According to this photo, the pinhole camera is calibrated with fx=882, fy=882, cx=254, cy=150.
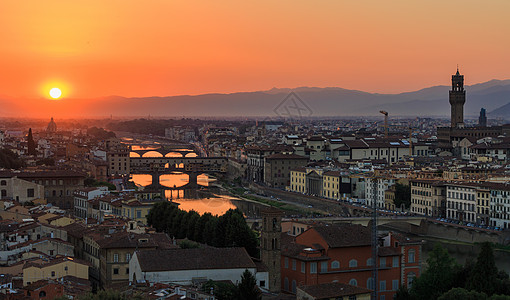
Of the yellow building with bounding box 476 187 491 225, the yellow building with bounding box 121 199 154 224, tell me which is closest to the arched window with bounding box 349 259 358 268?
the yellow building with bounding box 121 199 154 224

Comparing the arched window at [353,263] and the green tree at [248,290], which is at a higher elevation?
the green tree at [248,290]

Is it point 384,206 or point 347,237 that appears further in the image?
point 384,206

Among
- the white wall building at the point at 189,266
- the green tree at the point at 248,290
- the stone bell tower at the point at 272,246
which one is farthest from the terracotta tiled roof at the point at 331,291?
the stone bell tower at the point at 272,246

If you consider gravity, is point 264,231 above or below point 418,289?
above

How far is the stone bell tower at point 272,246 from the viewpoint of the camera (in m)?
16.6

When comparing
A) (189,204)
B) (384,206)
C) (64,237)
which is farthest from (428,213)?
(64,237)

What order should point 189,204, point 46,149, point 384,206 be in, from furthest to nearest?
1. point 46,149
2. point 189,204
3. point 384,206

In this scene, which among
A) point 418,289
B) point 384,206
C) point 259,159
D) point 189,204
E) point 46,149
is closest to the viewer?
point 418,289

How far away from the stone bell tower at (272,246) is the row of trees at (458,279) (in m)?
2.34

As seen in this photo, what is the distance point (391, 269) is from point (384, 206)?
18063 millimetres

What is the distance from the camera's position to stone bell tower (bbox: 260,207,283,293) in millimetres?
16578

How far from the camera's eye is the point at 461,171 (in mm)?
36688

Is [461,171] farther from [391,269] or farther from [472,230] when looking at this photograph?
[391,269]

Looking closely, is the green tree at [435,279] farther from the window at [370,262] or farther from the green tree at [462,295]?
the green tree at [462,295]
